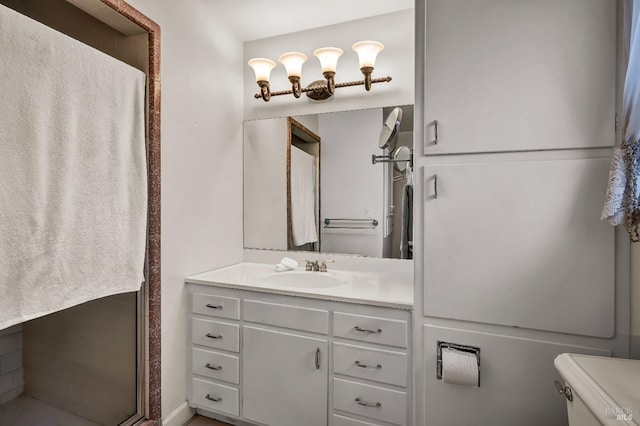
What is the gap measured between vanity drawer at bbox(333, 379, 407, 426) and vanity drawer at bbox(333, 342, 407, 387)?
2.0 inches

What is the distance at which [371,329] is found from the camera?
1459mm

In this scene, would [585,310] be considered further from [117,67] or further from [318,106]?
[117,67]

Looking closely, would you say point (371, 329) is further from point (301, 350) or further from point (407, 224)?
point (407, 224)

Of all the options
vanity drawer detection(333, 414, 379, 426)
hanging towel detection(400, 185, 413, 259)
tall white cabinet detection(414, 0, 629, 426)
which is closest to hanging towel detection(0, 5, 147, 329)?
vanity drawer detection(333, 414, 379, 426)

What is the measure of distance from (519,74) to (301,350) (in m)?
1.58

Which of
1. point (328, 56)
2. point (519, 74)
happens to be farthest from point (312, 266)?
point (519, 74)

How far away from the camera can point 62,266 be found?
1257 millimetres

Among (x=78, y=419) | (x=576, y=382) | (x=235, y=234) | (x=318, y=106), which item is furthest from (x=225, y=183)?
(x=576, y=382)

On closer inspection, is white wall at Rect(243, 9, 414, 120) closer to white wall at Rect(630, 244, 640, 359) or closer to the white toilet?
white wall at Rect(630, 244, 640, 359)

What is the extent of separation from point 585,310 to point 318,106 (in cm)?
187

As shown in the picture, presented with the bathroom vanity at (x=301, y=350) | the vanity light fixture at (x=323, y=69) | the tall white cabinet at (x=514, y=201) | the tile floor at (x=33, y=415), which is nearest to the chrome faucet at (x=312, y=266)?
the bathroom vanity at (x=301, y=350)

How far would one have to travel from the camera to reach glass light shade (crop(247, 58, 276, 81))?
2.13 metres

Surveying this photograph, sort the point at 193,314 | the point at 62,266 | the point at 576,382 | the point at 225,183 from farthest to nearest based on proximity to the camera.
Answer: the point at 225,183
the point at 193,314
the point at 62,266
the point at 576,382

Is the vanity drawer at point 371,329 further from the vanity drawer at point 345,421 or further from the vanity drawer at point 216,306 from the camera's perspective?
the vanity drawer at point 216,306
